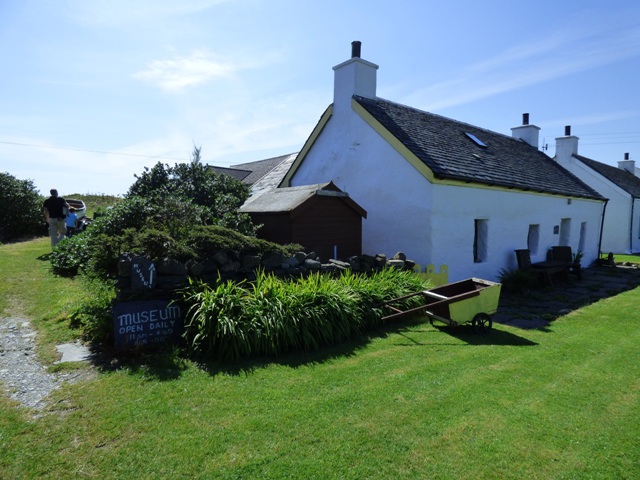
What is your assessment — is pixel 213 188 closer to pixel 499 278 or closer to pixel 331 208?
pixel 331 208

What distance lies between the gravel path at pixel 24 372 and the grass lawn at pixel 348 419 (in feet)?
0.59

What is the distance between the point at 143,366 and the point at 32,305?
4.29 metres

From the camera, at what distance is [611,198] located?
2453 centimetres

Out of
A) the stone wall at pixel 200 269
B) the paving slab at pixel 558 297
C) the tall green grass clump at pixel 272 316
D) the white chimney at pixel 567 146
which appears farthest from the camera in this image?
the white chimney at pixel 567 146

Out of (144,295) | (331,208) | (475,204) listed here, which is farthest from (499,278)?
(144,295)

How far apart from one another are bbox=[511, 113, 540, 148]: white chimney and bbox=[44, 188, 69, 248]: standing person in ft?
73.0

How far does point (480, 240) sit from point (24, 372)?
12.1m

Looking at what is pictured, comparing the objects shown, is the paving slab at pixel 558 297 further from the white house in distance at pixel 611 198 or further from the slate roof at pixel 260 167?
the slate roof at pixel 260 167

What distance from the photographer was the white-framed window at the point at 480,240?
489 inches

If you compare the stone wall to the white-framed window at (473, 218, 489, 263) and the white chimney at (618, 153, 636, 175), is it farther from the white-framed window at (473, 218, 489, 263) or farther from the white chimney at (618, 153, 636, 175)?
the white chimney at (618, 153, 636, 175)

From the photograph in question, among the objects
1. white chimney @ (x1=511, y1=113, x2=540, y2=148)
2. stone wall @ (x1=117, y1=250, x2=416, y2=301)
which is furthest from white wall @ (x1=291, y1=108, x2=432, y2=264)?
white chimney @ (x1=511, y1=113, x2=540, y2=148)

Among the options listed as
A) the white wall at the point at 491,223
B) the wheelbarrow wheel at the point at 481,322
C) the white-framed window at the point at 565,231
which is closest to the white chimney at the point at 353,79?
the white wall at the point at 491,223

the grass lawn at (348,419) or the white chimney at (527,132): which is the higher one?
the white chimney at (527,132)

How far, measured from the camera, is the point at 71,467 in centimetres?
321
